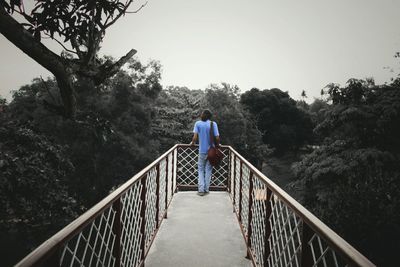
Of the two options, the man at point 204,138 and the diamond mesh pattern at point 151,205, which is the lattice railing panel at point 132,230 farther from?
the man at point 204,138

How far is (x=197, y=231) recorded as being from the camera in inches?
170

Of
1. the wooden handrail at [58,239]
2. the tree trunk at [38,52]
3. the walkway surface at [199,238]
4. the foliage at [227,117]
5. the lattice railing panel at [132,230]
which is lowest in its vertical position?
the walkway surface at [199,238]

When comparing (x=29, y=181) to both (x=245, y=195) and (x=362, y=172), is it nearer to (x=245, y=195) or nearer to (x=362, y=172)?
(x=245, y=195)

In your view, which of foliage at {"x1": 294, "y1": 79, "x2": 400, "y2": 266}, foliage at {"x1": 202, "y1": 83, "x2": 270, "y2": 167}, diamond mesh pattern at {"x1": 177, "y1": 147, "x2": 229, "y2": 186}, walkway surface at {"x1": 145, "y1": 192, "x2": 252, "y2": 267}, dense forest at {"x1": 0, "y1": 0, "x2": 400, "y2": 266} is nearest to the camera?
dense forest at {"x1": 0, "y1": 0, "x2": 400, "y2": 266}

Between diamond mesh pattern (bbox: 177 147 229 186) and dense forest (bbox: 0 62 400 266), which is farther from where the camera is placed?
diamond mesh pattern (bbox: 177 147 229 186)

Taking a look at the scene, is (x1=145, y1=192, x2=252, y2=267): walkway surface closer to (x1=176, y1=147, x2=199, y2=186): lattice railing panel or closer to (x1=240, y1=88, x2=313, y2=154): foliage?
(x1=176, y1=147, x2=199, y2=186): lattice railing panel

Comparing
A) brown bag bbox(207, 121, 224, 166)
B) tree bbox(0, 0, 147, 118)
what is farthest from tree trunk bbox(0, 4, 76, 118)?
brown bag bbox(207, 121, 224, 166)

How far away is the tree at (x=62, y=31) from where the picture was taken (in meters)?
2.20

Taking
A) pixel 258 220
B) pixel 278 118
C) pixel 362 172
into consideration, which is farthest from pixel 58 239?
pixel 278 118

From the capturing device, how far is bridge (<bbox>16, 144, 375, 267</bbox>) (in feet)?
4.35

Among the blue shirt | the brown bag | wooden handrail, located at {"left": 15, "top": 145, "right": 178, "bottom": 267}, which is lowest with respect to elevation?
wooden handrail, located at {"left": 15, "top": 145, "right": 178, "bottom": 267}

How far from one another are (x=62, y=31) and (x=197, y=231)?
128 inches

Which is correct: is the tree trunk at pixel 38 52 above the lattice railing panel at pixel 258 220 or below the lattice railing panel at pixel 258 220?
above

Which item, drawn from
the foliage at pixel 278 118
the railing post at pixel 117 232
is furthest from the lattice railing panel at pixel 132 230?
the foliage at pixel 278 118
